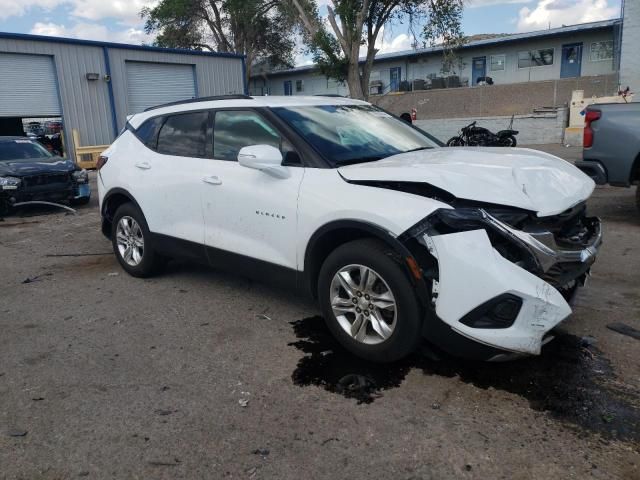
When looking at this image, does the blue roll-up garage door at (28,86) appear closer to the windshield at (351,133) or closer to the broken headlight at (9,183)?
the broken headlight at (9,183)

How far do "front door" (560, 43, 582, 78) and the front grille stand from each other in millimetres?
28283

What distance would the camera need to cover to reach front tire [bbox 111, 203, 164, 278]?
5.23 meters

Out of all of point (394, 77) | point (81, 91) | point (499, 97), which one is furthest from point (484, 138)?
point (394, 77)

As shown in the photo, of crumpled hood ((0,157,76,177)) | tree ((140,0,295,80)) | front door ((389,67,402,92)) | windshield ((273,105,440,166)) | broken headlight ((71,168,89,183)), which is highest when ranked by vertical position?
tree ((140,0,295,80))

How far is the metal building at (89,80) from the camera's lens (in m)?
18.6

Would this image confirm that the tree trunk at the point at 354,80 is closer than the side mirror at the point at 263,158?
No

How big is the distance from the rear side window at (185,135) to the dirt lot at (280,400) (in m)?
1.35

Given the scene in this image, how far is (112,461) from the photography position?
257cm

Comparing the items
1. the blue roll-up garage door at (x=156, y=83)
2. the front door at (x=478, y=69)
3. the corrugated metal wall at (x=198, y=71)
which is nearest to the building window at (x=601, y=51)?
the front door at (x=478, y=69)

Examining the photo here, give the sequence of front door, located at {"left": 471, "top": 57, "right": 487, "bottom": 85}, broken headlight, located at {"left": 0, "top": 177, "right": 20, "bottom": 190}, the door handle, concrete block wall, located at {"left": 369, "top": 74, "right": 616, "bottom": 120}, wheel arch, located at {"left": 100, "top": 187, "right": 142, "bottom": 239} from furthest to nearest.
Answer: front door, located at {"left": 471, "top": 57, "right": 487, "bottom": 85} → concrete block wall, located at {"left": 369, "top": 74, "right": 616, "bottom": 120} → broken headlight, located at {"left": 0, "top": 177, "right": 20, "bottom": 190} → wheel arch, located at {"left": 100, "top": 187, "right": 142, "bottom": 239} → the door handle

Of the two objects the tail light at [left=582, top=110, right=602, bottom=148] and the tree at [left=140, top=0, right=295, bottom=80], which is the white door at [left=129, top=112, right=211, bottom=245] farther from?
the tree at [left=140, top=0, right=295, bottom=80]

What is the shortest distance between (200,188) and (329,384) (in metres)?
2.11

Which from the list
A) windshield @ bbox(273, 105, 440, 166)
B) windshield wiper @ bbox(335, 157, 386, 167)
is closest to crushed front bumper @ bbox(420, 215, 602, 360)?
windshield wiper @ bbox(335, 157, 386, 167)

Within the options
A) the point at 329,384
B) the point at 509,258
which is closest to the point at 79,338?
the point at 329,384
